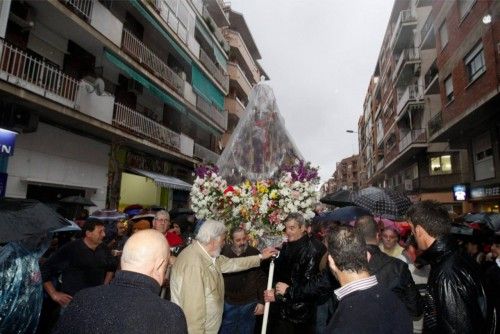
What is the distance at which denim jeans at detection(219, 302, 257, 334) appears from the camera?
14.4 ft

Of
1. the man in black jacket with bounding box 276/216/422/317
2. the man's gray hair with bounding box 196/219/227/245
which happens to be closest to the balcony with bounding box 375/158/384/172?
the man in black jacket with bounding box 276/216/422/317

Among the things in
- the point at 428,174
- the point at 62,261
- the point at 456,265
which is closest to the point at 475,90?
the point at 428,174

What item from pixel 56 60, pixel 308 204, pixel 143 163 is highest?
pixel 56 60

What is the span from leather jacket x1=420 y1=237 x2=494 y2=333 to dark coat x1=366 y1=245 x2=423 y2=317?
37 cm

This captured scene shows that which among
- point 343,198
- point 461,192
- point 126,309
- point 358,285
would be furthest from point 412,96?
point 126,309

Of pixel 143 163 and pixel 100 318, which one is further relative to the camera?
pixel 143 163

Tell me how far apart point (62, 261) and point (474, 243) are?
6949 millimetres

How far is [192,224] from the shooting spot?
10.1 metres

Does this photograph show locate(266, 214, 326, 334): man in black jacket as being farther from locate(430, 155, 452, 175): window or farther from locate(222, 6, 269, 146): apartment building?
locate(430, 155, 452, 175): window

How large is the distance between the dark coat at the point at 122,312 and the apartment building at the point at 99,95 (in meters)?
8.51

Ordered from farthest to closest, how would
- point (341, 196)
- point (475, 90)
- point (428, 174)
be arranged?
1. point (428, 174)
2. point (475, 90)
3. point (341, 196)

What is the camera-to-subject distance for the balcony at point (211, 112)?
20422 mm

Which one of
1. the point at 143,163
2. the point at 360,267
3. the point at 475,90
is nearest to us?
the point at 360,267

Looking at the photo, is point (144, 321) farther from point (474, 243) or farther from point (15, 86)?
point (15, 86)
